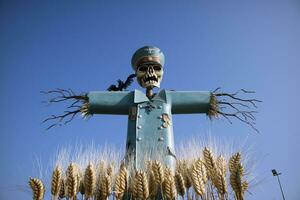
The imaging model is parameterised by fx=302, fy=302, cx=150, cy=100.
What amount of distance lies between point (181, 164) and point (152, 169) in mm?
520

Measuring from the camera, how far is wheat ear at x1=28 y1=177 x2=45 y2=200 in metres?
2.18

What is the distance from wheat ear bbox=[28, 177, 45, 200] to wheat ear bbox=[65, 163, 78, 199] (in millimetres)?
178

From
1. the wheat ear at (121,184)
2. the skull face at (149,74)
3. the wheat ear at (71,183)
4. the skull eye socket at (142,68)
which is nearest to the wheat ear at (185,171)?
the wheat ear at (121,184)

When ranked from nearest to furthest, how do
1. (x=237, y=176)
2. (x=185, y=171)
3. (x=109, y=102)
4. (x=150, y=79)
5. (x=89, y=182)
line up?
1. (x=237, y=176)
2. (x=89, y=182)
3. (x=185, y=171)
4. (x=109, y=102)
5. (x=150, y=79)

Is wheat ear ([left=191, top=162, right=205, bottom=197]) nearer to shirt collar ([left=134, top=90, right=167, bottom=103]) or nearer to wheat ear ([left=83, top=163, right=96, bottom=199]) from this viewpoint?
wheat ear ([left=83, top=163, right=96, bottom=199])

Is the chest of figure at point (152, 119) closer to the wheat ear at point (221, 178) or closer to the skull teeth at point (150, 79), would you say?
the skull teeth at point (150, 79)

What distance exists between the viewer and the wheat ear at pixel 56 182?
217 cm

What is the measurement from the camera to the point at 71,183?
223 centimetres

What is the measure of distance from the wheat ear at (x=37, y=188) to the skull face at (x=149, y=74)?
2574mm

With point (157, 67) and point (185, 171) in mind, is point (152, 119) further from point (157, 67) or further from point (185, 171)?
point (185, 171)

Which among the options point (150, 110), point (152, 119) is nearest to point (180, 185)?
point (152, 119)

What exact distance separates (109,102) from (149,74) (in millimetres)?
778

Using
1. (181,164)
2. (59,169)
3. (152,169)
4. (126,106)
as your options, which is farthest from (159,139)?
(59,169)

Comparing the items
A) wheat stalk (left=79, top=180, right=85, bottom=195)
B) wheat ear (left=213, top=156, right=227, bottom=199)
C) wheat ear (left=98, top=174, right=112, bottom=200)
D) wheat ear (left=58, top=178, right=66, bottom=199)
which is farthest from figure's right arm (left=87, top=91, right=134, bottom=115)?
wheat ear (left=213, top=156, right=227, bottom=199)
